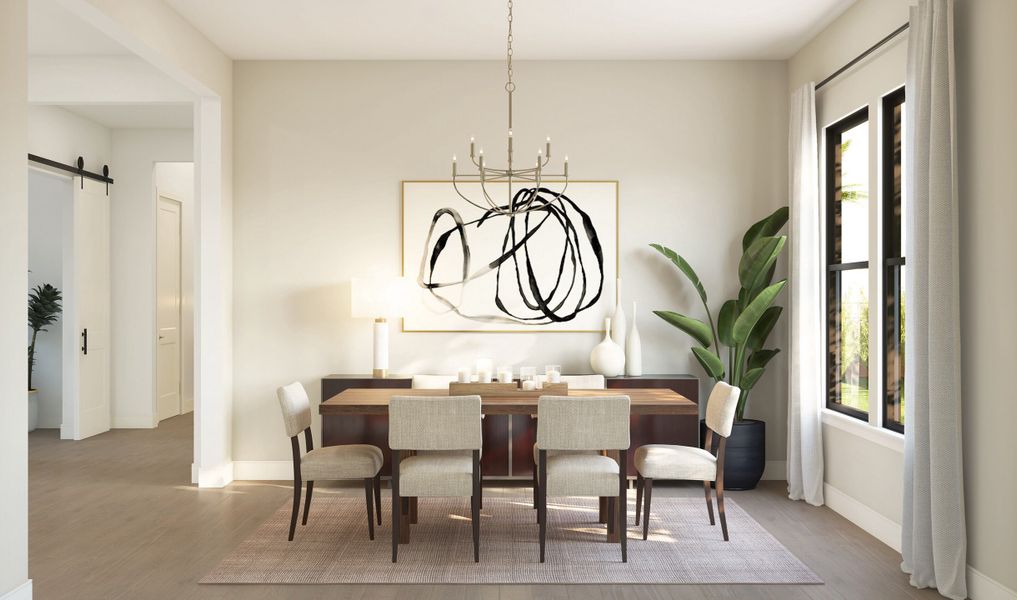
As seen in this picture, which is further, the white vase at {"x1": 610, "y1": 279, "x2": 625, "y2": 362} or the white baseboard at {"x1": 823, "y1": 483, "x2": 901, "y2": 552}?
the white vase at {"x1": 610, "y1": 279, "x2": 625, "y2": 362}

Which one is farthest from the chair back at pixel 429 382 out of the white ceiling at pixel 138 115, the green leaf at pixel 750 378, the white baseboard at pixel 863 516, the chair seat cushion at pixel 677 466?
the white ceiling at pixel 138 115

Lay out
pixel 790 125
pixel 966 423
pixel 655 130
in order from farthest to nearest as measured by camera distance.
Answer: pixel 655 130 < pixel 790 125 < pixel 966 423

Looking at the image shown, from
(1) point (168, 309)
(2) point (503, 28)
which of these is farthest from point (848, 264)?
(1) point (168, 309)

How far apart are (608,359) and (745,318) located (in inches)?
38.6

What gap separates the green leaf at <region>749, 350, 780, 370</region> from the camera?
523cm

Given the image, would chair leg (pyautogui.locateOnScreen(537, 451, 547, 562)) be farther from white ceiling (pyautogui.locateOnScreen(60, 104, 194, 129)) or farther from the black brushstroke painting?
white ceiling (pyautogui.locateOnScreen(60, 104, 194, 129))

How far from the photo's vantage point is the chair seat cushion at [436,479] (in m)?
3.80

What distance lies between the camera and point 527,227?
5484mm

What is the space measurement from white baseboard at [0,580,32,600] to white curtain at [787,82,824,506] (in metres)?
4.32

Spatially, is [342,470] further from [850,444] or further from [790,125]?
[790,125]

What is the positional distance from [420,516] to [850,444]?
266 centimetres

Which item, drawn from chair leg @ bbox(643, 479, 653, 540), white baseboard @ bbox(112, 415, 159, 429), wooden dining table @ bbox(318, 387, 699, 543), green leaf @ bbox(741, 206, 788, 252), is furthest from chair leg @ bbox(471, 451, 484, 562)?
white baseboard @ bbox(112, 415, 159, 429)

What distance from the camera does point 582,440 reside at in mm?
3795

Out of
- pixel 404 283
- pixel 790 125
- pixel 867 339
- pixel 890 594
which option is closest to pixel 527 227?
pixel 404 283
